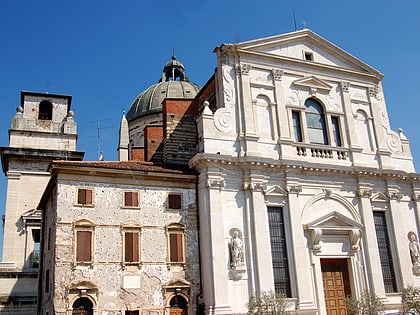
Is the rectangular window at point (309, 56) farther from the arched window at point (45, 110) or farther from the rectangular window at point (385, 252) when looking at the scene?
the arched window at point (45, 110)

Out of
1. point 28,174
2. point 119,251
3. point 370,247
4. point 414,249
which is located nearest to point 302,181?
point 370,247

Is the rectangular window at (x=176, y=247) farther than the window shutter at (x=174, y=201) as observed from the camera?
No

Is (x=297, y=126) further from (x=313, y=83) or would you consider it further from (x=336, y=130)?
(x=313, y=83)

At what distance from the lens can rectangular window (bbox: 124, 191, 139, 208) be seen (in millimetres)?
19625

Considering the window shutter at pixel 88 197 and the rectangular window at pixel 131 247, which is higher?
the window shutter at pixel 88 197

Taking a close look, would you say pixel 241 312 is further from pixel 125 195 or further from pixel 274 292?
pixel 125 195

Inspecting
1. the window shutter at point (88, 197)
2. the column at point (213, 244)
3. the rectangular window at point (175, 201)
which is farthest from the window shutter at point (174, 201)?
the window shutter at point (88, 197)

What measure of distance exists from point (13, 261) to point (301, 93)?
18.1m

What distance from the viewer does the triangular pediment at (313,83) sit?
24375 mm

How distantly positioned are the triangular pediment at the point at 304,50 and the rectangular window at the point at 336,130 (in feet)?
9.57

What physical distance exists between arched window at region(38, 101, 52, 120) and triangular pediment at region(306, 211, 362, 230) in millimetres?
18943

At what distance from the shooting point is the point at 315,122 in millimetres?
24484

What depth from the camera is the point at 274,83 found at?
77.7ft

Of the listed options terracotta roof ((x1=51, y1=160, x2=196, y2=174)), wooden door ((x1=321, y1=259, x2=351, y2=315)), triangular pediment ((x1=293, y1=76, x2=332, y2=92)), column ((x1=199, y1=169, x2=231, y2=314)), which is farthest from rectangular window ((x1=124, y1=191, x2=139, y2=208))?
triangular pediment ((x1=293, y1=76, x2=332, y2=92))
